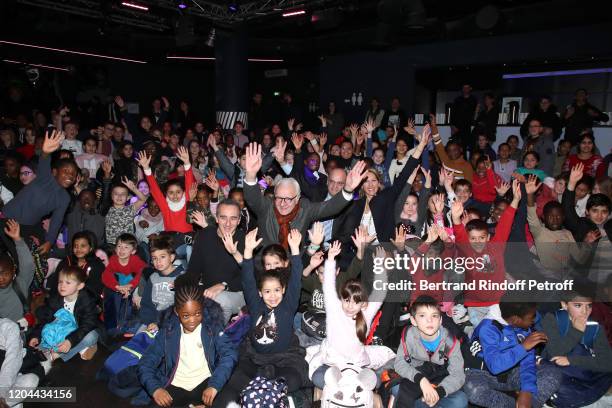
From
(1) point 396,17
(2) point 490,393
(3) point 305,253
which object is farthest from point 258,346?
(1) point 396,17

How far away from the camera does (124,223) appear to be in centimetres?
529

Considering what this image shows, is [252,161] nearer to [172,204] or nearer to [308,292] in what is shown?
[308,292]

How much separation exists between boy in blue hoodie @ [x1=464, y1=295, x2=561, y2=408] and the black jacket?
10.4ft

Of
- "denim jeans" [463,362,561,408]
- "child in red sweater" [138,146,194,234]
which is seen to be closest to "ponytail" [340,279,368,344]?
"denim jeans" [463,362,561,408]

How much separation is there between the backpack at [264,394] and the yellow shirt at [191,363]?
416 mm

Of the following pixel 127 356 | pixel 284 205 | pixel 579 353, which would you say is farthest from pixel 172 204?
pixel 579 353

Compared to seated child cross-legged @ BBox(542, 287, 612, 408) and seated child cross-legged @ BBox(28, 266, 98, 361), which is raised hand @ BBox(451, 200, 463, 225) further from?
seated child cross-legged @ BBox(28, 266, 98, 361)

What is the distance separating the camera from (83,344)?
392 cm

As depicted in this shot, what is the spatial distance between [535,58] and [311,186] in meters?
8.07

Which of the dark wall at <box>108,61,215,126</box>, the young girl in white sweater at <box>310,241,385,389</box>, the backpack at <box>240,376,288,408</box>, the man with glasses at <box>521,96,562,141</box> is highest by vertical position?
the dark wall at <box>108,61,215,126</box>

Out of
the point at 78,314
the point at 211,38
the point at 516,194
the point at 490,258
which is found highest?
the point at 211,38

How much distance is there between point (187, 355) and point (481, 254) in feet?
8.63

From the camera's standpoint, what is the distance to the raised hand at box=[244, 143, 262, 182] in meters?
3.69

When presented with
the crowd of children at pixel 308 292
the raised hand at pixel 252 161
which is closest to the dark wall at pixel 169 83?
the crowd of children at pixel 308 292
